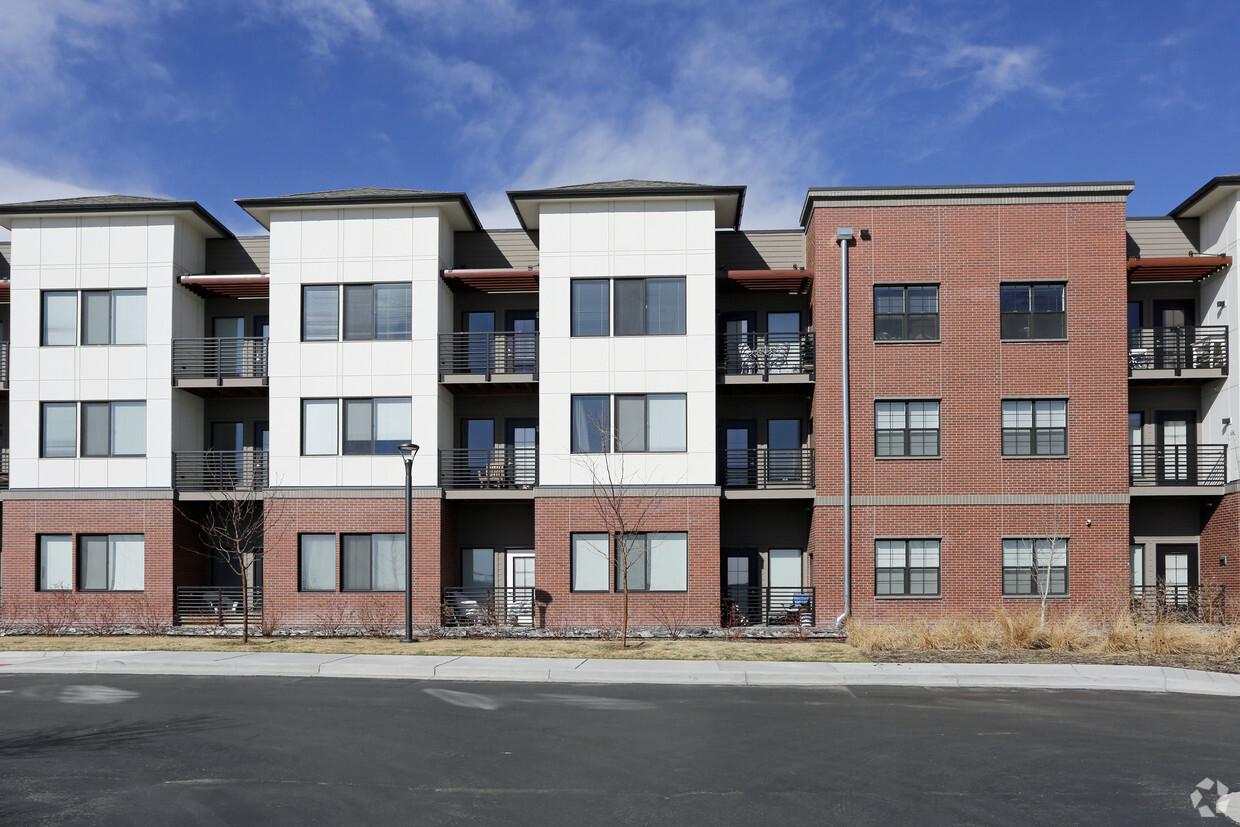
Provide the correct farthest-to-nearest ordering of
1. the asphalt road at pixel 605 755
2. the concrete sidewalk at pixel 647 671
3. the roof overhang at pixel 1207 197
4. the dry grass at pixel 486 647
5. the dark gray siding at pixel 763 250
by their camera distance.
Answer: the dark gray siding at pixel 763 250 < the roof overhang at pixel 1207 197 < the dry grass at pixel 486 647 < the concrete sidewalk at pixel 647 671 < the asphalt road at pixel 605 755

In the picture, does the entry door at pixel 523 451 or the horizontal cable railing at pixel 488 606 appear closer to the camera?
the horizontal cable railing at pixel 488 606

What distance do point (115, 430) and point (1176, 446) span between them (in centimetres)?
2836

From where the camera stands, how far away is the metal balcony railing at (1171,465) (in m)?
27.2

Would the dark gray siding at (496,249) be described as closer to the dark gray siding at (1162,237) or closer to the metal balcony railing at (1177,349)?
the metal balcony railing at (1177,349)

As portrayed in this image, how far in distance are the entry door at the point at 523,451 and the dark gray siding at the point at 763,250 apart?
7094 mm

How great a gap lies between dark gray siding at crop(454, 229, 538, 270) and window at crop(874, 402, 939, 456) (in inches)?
417

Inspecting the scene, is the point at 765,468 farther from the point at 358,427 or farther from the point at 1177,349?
the point at 1177,349

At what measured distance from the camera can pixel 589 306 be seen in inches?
1067

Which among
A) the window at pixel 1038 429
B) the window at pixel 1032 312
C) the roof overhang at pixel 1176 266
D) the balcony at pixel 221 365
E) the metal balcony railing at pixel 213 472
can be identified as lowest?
the metal balcony railing at pixel 213 472

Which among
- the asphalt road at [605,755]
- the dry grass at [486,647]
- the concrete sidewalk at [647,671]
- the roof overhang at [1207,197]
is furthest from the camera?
the roof overhang at [1207,197]

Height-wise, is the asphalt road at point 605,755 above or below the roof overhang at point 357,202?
below

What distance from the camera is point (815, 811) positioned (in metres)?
9.52

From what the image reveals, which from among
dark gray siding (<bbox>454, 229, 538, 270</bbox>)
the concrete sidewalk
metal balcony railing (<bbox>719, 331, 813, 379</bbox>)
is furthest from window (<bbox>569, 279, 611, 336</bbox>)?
the concrete sidewalk

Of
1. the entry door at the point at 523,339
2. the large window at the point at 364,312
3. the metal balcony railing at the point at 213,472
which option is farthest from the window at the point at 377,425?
the entry door at the point at 523,339
